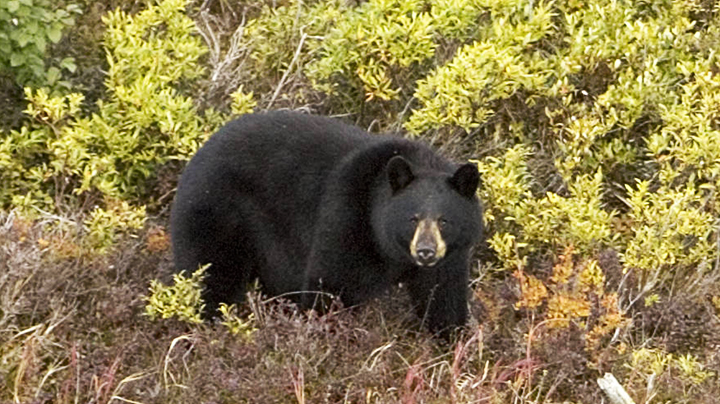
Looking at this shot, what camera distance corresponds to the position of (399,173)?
6516 millimetres

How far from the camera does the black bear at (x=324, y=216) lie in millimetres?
6523

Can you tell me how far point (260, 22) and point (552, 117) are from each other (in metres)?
1.96

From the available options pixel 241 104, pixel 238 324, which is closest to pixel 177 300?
pixel 238 324

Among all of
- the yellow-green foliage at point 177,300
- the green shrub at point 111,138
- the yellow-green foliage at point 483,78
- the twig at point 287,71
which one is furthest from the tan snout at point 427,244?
the twig at point 287,71

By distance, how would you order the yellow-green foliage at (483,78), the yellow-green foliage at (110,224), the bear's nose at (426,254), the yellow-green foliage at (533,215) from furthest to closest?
the yellow-green foliage at (483,78)
the yellow-green foliage at (110,224)
the yellow-green foliage at (533,215)
the bear's nose at (426,254)

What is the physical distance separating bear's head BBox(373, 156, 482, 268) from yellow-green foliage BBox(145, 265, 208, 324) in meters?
0.86

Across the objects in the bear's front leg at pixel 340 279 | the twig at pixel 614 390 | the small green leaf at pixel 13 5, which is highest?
the small green leaf at pixel 13 5

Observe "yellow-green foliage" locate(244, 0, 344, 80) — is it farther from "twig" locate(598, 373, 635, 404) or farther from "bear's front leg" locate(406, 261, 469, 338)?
"twig" locate(598, 373, 635, 404)

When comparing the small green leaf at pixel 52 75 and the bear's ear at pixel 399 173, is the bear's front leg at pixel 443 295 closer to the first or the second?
the bear's ear at pixel 399 173

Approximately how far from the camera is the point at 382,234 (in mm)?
6551

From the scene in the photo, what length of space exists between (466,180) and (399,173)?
0.29 meters

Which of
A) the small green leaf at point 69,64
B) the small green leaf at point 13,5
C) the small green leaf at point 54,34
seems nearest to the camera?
the small green leaf at point 13,5

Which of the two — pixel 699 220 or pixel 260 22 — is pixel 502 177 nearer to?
pixel 699 220

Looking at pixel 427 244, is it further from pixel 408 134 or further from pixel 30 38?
pixel 30 38
